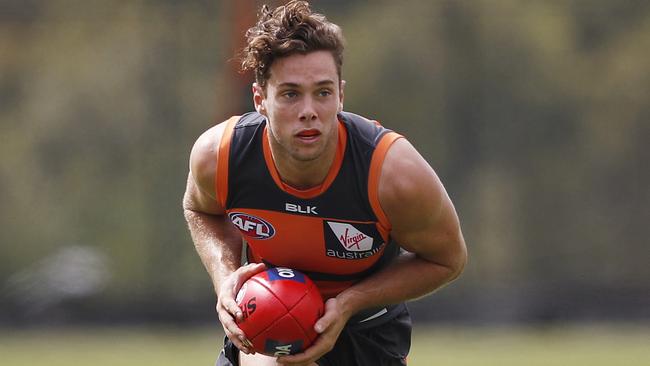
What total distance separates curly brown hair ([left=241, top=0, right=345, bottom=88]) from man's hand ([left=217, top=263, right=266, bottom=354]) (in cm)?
82

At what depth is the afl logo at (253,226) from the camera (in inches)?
208

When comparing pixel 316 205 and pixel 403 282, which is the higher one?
A: pixel 316 205

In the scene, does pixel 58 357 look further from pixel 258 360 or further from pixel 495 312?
pixel 258 360

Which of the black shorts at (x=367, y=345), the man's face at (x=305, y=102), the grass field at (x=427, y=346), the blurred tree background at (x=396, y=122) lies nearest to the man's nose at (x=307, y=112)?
the man's face at (x=305, y=102)

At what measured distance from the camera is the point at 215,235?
18.7ft

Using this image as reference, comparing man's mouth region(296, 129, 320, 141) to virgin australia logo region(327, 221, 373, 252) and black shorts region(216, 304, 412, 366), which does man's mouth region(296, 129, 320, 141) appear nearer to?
virgin australia logo region(327, 221, 373, 252)

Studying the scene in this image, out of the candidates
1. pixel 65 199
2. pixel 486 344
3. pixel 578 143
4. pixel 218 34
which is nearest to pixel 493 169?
pixel 578 143

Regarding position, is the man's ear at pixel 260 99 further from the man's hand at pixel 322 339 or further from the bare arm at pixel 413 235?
the man's hand at pixel 322 339

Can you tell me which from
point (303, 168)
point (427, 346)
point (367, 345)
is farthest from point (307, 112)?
point (427, 346)

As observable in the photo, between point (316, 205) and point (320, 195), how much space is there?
5 cm

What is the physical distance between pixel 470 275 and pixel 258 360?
7.64m

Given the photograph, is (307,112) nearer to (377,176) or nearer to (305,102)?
(305,102)

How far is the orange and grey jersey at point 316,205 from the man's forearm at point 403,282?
0.12m

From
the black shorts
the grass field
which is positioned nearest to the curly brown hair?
the black shorts
